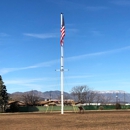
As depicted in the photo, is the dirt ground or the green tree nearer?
the dirt ground

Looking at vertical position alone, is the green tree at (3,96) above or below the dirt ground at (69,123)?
above

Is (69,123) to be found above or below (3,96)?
below

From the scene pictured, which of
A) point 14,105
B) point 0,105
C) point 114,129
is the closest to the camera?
point 114,129

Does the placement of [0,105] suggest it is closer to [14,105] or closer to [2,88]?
[2,88]

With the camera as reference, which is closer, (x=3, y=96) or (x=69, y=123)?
(x=69, y=123)

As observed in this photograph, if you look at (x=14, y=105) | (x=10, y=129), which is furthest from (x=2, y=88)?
(x=10, y=129)

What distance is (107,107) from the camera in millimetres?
118125

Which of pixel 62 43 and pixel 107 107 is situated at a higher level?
pixel 62 43

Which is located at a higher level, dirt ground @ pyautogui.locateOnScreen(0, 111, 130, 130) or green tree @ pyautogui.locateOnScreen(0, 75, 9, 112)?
green tree @ pyautogui.locateOnScreen(0, 75, 9, 112)

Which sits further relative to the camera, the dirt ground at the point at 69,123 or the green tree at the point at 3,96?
the green tree at the point at 3,96

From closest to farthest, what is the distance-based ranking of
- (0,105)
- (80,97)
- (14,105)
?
(0,105)
(14,105)
(80,97)

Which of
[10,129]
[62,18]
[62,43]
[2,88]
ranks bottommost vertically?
[10,129]

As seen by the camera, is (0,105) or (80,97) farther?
(80,97)

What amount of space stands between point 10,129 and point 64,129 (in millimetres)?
4177
